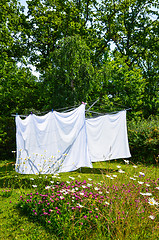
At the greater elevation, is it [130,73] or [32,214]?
[130,73]

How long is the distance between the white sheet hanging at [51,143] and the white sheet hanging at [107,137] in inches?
44.9

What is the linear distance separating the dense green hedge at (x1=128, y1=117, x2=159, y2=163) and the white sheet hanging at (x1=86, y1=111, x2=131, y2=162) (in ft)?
6.82

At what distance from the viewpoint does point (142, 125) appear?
984 cm

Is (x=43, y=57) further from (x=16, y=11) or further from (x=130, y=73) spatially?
(x=130, y=73)

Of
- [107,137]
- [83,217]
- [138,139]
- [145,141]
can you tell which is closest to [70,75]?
[107,137]

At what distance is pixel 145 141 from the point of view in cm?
909

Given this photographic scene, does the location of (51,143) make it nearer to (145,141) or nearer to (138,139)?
(145,141)

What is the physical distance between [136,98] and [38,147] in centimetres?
858

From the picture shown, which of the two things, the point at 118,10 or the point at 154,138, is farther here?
the point at 118,10

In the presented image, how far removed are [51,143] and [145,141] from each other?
5.15 metres

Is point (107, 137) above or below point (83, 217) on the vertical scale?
above

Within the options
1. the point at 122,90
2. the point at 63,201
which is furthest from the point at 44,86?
the point at 63,201

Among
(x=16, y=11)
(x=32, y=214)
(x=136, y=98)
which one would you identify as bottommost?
(x=32, y=214)

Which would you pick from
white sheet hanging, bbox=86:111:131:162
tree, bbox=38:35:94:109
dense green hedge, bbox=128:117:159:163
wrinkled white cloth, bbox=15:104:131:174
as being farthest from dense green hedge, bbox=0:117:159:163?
wrinkled white cloth, bbox=15:104:131:174
